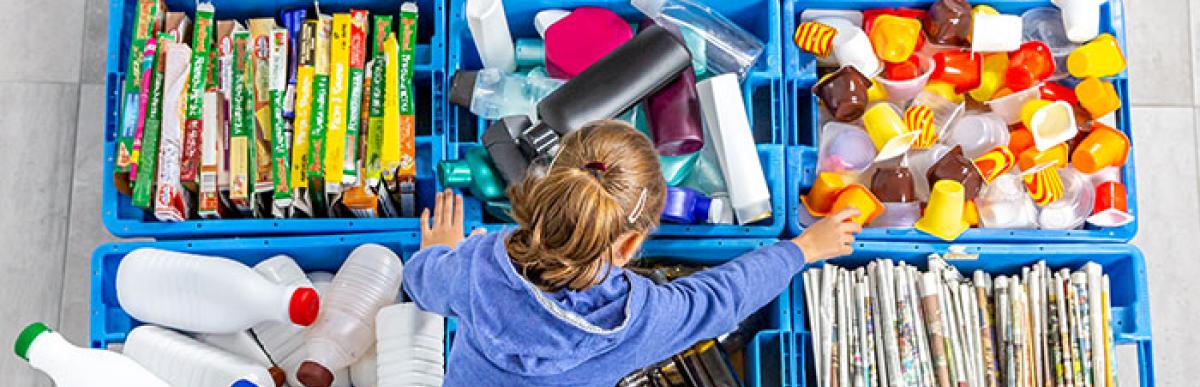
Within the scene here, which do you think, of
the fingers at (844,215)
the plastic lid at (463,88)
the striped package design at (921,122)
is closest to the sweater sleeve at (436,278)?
the plastic lid at (463,88)

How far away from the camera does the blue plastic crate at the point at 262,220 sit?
1303 millimetres

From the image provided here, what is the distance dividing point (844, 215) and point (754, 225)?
0.12 metres

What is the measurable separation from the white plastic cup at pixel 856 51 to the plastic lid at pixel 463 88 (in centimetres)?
44

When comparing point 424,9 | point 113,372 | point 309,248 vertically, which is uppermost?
point 424,9

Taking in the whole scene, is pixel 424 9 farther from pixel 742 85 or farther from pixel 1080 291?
pixel 1080 291

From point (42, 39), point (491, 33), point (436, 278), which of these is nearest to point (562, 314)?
point (436, 278)

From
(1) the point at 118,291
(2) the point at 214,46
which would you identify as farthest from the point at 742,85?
(1) the point at 118,291

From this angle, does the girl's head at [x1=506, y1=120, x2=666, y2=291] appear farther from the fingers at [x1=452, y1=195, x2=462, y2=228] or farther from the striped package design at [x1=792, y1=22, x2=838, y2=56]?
the striped package design at [x1=792, y1=22, x2=838, y2=56]

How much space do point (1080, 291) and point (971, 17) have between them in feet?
1.17

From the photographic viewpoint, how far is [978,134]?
1.33 metres

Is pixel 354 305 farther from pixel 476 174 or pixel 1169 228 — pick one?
pixel 1169 228

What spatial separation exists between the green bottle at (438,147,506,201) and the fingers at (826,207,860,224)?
0.38 m

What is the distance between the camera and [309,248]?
1.31 m

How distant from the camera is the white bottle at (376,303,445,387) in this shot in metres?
1.25
